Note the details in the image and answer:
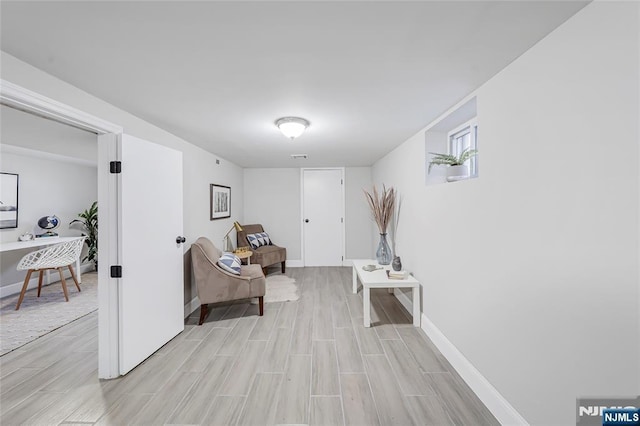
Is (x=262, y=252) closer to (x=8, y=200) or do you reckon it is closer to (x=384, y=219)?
(x=384, y=219)

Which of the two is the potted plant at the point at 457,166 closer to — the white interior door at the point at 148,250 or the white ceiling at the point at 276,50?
the white ceiling at the point at 276,50

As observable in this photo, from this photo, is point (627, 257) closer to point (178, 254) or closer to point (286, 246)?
point (178, 254)

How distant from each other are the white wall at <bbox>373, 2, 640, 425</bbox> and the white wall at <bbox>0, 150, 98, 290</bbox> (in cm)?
630

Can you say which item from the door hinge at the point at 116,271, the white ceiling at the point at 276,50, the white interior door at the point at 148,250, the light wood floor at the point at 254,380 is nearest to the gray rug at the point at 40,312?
the light wood floor at the point at 254,380

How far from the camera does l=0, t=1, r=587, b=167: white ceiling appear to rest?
3.52 feet

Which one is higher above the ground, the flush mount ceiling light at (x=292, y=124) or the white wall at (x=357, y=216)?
the flush mount ceiling light at (x=292, y=124)

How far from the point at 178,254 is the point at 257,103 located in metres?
1.76

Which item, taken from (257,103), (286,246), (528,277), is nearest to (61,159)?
(286,246)

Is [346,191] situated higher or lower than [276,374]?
higher

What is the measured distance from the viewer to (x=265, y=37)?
1.24 metres

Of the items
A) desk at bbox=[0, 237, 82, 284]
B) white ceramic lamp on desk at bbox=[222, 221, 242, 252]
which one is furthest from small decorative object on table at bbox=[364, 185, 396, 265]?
desk at bbox=[0, 237, 82, 284]

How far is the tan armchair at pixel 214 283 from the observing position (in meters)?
2.93

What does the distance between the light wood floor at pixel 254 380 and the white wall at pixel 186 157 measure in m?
1.10

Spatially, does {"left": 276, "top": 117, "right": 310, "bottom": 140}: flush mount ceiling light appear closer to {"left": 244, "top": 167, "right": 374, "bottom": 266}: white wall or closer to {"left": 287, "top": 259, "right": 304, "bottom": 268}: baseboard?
{"left": 244, "top": 167, "right": 374, "bottom": 266}: white wall
